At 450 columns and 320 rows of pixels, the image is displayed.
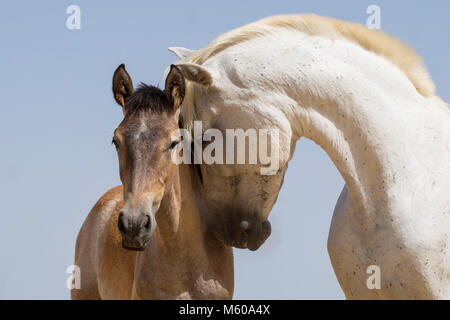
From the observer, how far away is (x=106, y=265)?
6.18 meters

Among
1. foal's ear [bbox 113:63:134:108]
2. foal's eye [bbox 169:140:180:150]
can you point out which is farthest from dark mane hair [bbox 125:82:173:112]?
foal's eye [bbox 169:140:180:150]

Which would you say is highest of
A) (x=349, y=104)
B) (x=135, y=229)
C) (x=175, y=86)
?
(x=175, y=86)

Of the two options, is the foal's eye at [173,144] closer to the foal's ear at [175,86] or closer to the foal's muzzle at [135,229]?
the foal's ear at [175,86]

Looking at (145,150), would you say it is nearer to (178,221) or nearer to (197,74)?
(197,74)

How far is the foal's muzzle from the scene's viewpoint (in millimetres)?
3932

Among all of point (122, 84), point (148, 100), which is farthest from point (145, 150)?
point (122, 84)

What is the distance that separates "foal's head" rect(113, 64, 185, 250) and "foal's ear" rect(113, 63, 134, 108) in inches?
3.1

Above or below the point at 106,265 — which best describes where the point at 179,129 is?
above

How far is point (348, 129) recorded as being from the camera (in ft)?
13.5

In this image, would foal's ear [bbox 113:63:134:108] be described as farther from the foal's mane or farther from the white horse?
the foal's mane

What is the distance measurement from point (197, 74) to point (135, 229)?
1.04 metres

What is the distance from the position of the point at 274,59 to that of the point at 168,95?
703mm
